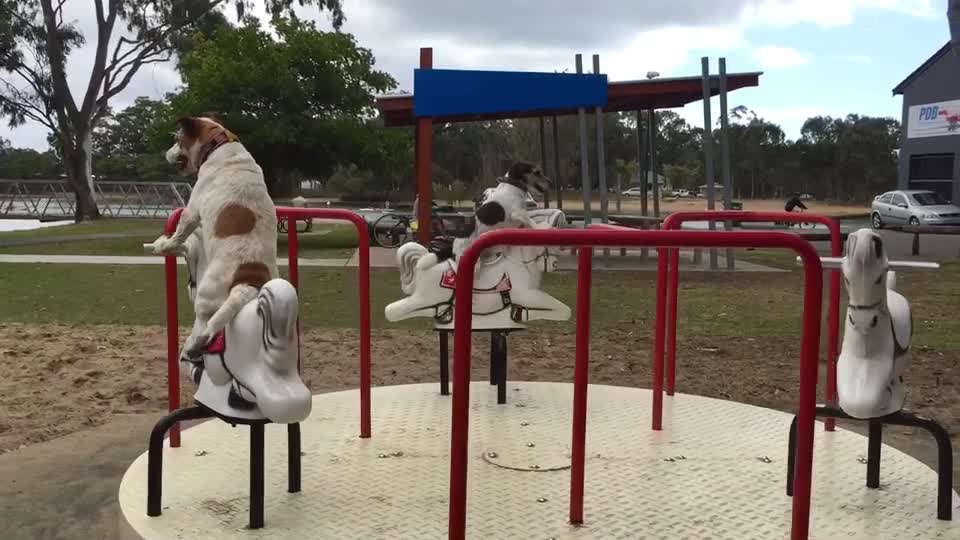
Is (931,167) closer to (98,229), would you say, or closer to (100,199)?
(98,229)

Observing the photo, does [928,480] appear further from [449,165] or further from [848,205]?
[848,205]

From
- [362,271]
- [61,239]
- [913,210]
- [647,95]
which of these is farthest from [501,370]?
[913,210]

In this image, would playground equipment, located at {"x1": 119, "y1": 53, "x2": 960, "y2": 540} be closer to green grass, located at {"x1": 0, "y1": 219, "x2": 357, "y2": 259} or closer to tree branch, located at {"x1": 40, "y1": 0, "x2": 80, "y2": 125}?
green grass, located at {"x1": 0, "y1": 219, "x2": 357, "y2": 259}

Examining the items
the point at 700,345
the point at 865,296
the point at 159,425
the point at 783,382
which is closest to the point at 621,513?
the point at 865,296

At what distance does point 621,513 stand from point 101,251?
14360 millimetres

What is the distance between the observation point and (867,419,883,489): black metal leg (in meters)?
2.91

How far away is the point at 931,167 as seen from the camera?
88.9 ft

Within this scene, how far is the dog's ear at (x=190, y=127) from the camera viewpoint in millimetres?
2699

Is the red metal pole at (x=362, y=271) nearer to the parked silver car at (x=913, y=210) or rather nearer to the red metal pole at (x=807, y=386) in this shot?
the red metal pole at (x=807, y=386)

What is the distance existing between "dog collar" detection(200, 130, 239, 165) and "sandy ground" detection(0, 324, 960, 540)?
1359mm

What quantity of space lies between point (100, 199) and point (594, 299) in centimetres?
2547

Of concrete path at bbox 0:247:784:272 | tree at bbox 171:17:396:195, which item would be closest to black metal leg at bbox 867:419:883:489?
concrete path at bbox 0:247:784:272

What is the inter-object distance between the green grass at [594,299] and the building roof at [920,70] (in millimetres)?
17471

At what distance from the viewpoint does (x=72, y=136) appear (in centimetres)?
2573
